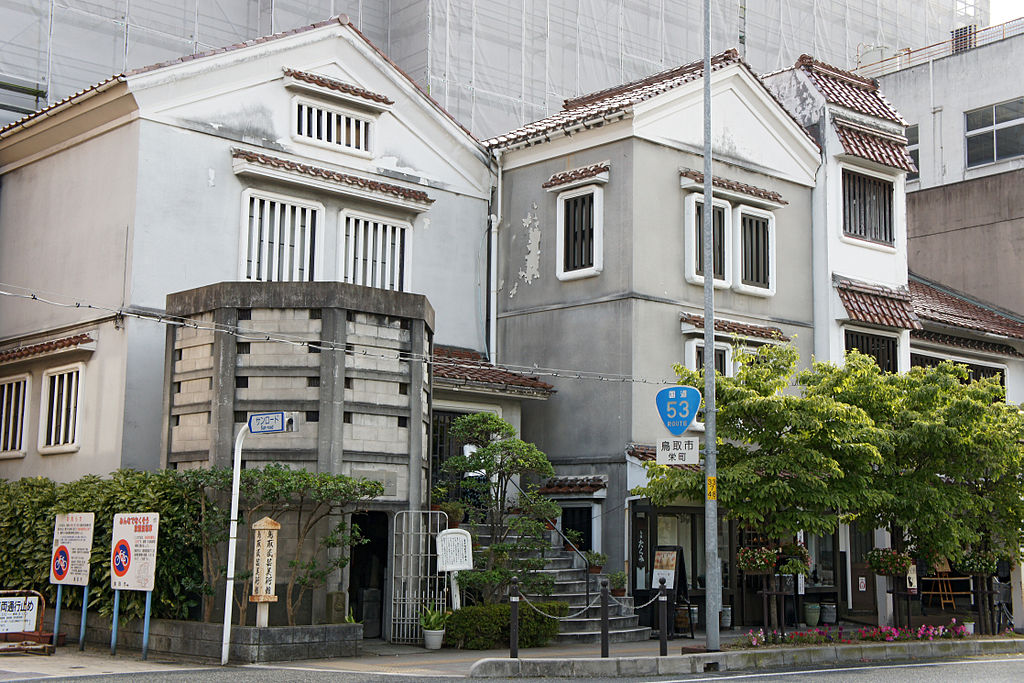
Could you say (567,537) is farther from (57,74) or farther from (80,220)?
(57,74)

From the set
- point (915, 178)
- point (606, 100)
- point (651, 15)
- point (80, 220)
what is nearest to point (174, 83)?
point (80, 220)

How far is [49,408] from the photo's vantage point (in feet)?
78.7

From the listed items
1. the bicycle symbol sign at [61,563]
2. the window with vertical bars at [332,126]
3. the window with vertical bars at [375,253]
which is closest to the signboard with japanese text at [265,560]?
the bicycle symbol sign at [61,563]

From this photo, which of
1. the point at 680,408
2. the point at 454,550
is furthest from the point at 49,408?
the point at 680,408

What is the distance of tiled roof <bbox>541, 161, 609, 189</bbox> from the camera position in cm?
2633

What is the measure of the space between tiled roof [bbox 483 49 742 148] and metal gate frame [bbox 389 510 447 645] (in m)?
9.99

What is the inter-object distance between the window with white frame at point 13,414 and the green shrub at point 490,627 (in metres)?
10.1

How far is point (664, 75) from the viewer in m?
29.4

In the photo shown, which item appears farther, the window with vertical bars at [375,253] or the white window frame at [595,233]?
the white window frame at [595,233]

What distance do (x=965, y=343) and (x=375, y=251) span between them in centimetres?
1698

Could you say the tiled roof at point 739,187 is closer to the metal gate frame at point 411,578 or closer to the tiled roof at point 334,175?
the tiled roof at point 334,175

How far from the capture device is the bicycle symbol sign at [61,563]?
19594 mm

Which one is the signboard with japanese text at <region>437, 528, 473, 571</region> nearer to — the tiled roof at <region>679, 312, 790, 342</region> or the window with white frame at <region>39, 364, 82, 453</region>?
the window with white frame at <region>39, 364, 82, 453</region>

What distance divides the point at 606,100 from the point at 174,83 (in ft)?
34.1
